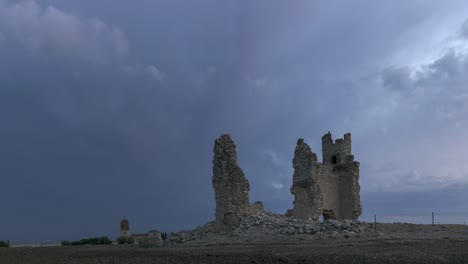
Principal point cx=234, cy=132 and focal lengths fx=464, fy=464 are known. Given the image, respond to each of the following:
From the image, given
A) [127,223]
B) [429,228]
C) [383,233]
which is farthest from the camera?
[127,223]

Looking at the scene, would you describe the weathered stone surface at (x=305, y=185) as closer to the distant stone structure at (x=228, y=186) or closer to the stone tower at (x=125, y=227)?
the distant stone structure at (x=228, y=186)

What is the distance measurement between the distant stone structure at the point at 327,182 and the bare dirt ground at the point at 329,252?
6.08 metres

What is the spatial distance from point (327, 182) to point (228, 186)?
35.8 feet

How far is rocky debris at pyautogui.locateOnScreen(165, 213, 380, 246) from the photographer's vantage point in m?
21.6

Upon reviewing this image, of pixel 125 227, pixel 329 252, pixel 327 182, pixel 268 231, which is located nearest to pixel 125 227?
pixel 125 227

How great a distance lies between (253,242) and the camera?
69.8ft

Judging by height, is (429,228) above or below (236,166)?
below

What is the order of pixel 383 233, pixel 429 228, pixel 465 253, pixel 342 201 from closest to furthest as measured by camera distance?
pixel 465 253, pixel 383 233, pixel 429 228, pixel 342 201

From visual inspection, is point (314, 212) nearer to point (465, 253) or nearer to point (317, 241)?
point (317, 241)

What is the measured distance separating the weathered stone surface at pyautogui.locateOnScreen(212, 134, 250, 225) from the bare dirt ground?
315cm

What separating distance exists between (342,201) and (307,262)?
76.6 feet

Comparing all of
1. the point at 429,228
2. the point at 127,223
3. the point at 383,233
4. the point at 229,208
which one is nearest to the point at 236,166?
the point at 229,208

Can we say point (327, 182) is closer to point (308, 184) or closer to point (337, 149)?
point (337, 149)

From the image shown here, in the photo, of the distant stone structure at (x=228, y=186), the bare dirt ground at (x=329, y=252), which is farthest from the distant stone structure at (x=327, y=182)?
the bare dirt ground at (x=329, y=252)
